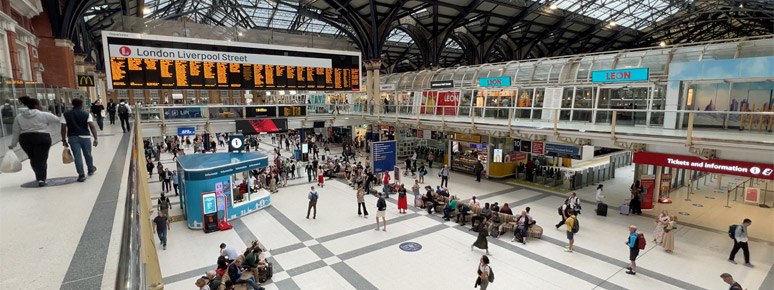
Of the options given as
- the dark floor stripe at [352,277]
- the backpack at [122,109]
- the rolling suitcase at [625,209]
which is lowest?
the dark floor stripe at [352,277]

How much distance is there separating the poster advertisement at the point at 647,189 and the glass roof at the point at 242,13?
30.8m

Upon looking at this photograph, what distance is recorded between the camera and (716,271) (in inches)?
422

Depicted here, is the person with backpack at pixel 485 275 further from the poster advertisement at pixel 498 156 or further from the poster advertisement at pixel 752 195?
the poster advertisement at pixel 752 195

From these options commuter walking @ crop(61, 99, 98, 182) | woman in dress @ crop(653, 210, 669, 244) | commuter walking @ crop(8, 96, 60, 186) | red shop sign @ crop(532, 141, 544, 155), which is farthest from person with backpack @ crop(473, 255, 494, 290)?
red shop sign @ crop(532, 141, 544, 155)

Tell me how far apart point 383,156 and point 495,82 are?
8.78 m

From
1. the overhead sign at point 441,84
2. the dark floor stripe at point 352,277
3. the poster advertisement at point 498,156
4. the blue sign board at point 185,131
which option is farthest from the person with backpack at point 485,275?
the blue sign board at point 185,131

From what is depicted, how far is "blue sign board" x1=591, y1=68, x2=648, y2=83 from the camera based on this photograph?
1542 centimetres

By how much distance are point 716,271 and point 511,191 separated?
33.3 ft

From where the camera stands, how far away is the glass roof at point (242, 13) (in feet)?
121

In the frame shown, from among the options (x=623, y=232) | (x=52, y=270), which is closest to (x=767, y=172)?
(x=623, y=232)

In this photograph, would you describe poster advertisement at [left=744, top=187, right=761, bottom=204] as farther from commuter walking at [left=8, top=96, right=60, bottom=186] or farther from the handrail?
commuter walking at [left=8, top=96, right=60, bottom=186]

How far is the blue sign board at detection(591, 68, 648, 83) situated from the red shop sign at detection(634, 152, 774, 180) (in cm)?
375

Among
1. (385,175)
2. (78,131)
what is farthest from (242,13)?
(78,131)

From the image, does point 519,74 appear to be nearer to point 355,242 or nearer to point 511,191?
point 511,191
